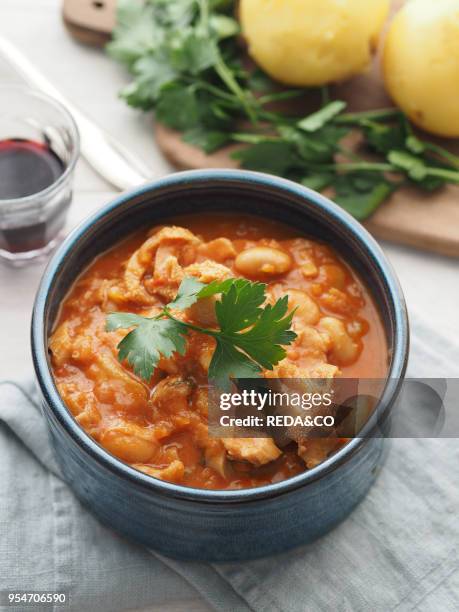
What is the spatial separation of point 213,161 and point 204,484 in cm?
148

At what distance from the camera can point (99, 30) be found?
145 inches

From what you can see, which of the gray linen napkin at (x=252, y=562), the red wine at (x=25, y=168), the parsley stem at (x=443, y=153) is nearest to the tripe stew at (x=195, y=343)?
the gray linen napkin at (x=252, y=562)

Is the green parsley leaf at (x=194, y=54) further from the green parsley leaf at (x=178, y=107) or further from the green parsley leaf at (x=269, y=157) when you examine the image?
the green parsley leaf at (x=269, y=157)

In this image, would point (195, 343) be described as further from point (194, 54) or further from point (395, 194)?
point (194, 54)

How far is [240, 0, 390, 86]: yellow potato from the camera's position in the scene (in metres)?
3.22

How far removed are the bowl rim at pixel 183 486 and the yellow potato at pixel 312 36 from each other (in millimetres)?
862

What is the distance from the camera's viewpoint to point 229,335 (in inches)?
88.9

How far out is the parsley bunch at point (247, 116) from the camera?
3.22 m

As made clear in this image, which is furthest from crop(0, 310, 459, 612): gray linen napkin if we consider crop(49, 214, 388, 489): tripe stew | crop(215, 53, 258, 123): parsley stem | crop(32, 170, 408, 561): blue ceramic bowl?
crop(215, 53, 258, 123): parsley stem

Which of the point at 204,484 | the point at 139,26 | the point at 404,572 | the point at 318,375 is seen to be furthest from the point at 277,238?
the point at 139,26

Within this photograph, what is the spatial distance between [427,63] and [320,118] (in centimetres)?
42

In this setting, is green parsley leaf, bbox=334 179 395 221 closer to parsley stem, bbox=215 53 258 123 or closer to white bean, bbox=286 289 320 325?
parsley stem, bbox=215 53 258 123

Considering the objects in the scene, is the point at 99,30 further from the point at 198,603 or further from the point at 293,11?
the point at 198,603

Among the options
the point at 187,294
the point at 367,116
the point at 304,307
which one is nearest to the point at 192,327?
the point at 187,294
